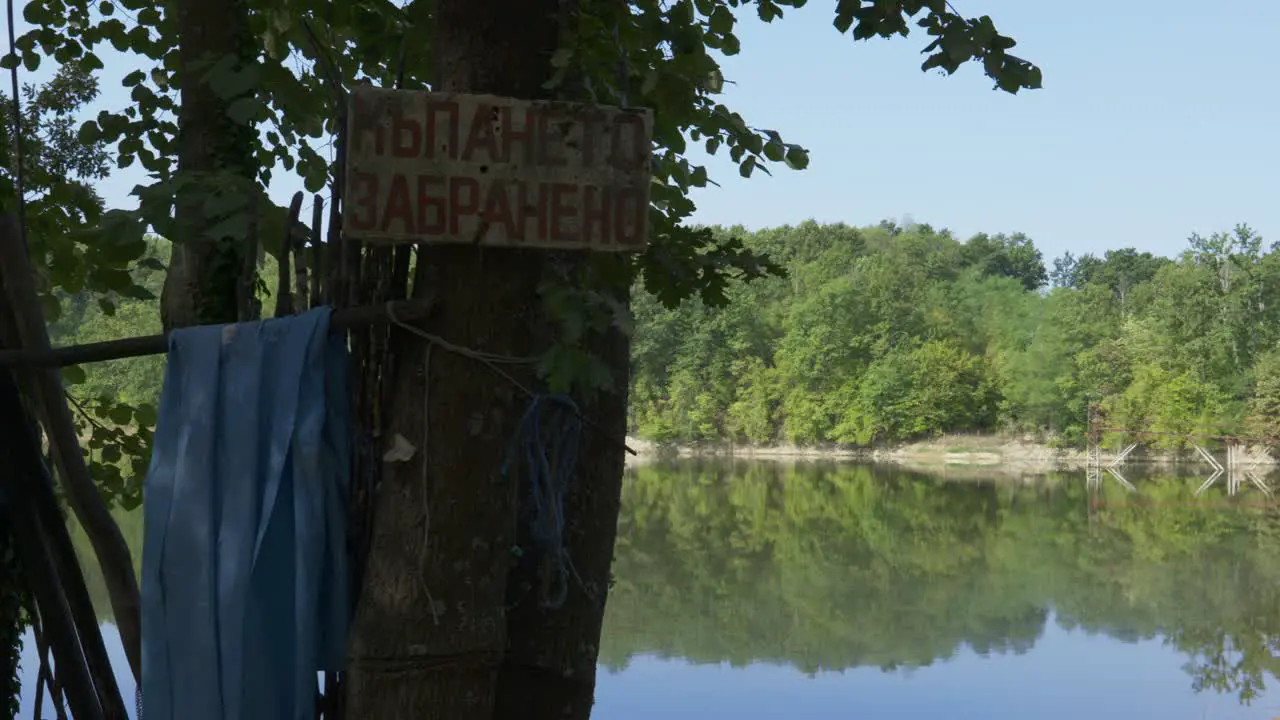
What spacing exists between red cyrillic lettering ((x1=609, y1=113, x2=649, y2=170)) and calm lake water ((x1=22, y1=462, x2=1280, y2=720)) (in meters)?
12.1

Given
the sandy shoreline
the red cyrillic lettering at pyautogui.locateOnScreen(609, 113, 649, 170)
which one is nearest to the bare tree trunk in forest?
the red cyrillic lettering at pyautogui.locateOnScreen(609, 113, 649, 170)

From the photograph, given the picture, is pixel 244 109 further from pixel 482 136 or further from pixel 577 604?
pixel 577 604

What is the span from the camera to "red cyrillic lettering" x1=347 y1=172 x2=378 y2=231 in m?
2.09

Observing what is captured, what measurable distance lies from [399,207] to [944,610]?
64.6ft

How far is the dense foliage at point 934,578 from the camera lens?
18.5 m

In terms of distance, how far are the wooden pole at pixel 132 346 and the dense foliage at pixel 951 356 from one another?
37.0 meters

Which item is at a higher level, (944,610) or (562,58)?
(562,58)

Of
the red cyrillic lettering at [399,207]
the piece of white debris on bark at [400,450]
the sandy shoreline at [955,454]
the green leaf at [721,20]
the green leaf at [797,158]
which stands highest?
the green leaf at [721,20]

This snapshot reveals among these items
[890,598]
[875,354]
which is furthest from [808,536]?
[875,354]

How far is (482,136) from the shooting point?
211cm

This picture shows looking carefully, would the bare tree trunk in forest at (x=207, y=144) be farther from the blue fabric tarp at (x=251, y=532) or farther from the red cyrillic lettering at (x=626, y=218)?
the red cyrillic lettering at (x=626, y=218)

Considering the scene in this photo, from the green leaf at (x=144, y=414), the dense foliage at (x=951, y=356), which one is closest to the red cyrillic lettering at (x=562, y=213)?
the green leaf at (x=144, y=414)

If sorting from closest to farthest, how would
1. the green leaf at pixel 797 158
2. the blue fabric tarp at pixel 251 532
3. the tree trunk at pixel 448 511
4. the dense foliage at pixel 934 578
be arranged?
the tree trunk at pixel 448 511
the blue fabric tarp at pixel 251 532
the green leaf at pixel 797 158
the dense foliage at pixel 934 578

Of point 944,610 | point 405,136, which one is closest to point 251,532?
point 405,136
